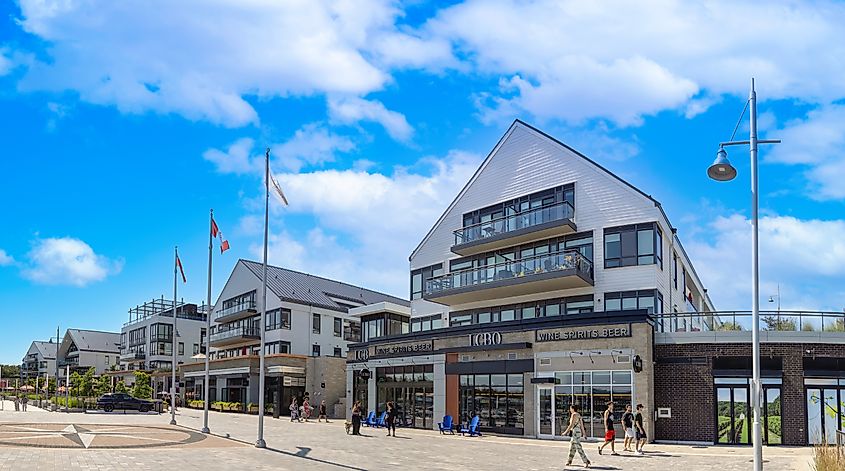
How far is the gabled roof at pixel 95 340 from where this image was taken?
113312mm

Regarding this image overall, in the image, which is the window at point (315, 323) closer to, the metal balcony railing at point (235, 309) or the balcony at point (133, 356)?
the metal balcony railing at point (235, 309)

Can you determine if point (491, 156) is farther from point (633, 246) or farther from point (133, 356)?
point (133, 356)

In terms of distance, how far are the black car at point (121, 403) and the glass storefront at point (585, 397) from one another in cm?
3449

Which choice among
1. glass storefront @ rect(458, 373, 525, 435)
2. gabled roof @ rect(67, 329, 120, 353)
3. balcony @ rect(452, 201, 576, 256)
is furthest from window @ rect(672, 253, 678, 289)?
gabled roof @ rect(67, 329, 120, 353)

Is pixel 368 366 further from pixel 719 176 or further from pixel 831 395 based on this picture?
pixel 719 176

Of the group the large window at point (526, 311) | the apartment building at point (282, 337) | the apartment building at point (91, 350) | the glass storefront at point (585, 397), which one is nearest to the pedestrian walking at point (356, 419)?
the glass storefront at point (585, 397)

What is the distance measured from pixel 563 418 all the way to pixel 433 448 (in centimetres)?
709

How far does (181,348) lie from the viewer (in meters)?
86.8

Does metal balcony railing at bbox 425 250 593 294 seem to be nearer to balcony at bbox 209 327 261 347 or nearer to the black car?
the black car

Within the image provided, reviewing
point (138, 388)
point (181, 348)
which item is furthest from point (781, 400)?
point (181, 348)

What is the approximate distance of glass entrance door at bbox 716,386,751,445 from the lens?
95.2ft

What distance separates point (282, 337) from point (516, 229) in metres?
26.3

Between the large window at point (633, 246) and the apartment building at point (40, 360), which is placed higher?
the large window at point (633, 246)

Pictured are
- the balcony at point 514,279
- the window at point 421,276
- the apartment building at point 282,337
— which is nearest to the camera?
the balcony at point 514,279
